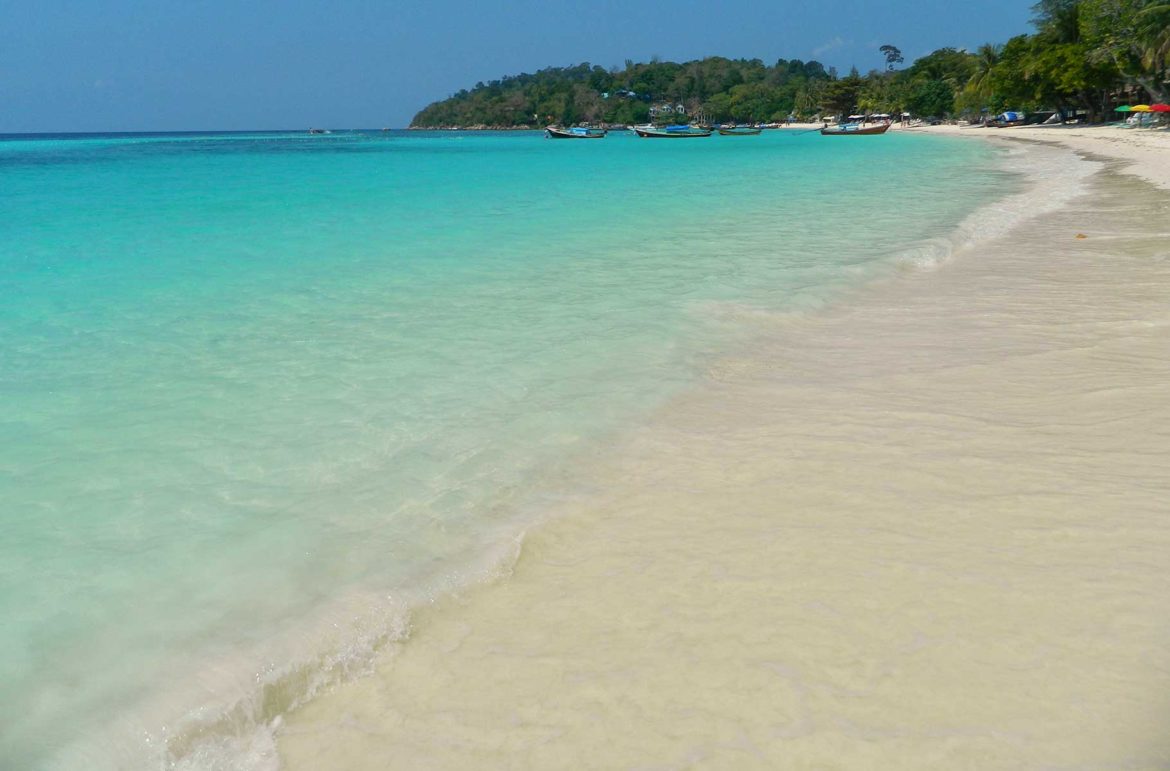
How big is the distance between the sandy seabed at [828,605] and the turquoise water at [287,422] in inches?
17.9

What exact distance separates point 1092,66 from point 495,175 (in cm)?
5612

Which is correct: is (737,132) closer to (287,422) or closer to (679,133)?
(679,133)

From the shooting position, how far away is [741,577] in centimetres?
353

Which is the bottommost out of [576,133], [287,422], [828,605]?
[828,605]

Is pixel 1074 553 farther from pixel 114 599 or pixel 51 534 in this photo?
pixel 51 534

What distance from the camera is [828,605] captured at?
3.27 m

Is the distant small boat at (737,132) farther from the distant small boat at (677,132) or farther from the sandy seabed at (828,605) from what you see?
the sandy seabed at (828,605)

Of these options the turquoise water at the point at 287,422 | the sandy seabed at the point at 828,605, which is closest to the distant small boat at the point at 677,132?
the turquoise water at the point at 287,422

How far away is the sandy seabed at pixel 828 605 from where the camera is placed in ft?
8.66

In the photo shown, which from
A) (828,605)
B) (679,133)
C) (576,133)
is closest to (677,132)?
(679,133)

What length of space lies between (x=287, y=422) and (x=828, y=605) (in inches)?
161

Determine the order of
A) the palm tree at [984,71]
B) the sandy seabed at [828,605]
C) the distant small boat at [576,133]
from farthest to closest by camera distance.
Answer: the distant small boat at [576,133]
the palm tree at [984,71]
the sandy seabed at [828,605]

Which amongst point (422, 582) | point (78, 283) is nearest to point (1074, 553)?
point (422, 582)

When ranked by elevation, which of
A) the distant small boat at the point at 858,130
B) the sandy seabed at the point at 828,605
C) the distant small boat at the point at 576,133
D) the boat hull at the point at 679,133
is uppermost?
the distant small boat at the point at 576,133
